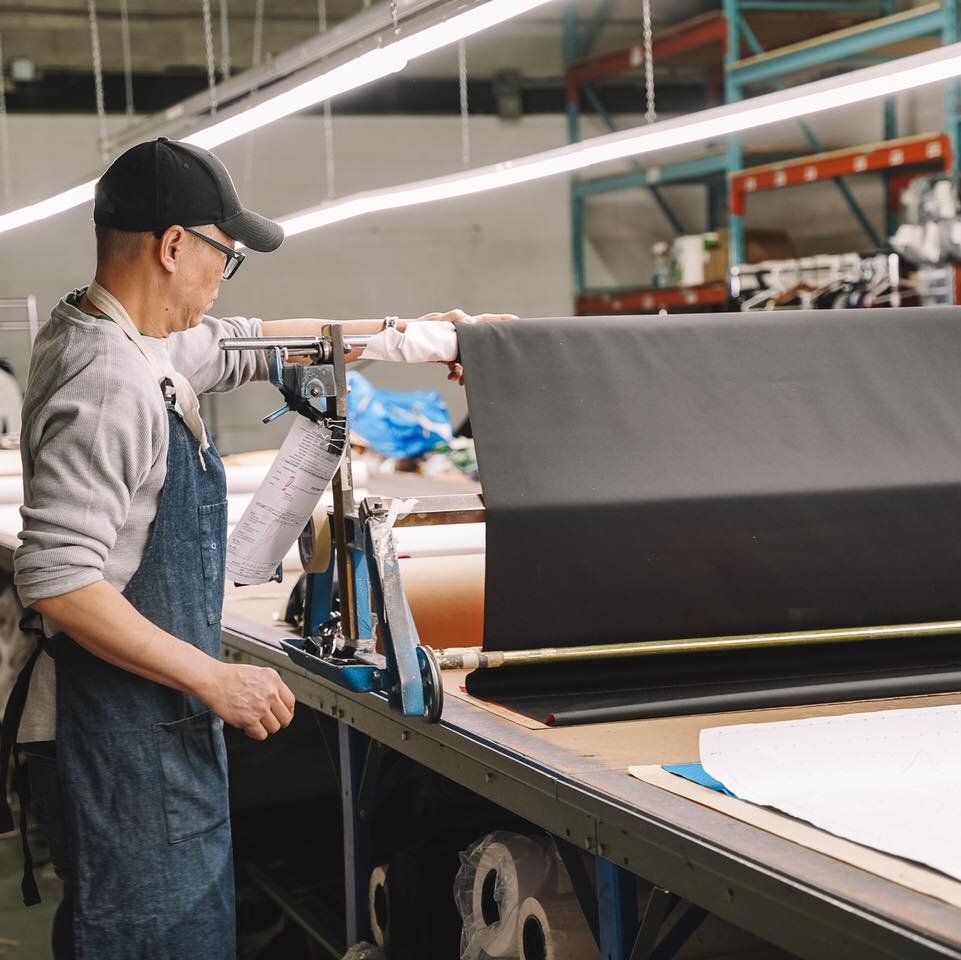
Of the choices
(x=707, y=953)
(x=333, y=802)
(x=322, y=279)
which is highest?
(x=322, y=279)

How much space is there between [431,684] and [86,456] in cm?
62

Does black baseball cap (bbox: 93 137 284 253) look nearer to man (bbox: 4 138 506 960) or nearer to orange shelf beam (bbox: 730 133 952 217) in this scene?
man (bbox: 4 138 506 960)

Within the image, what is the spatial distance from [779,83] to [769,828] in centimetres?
826

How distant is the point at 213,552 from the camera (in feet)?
6.28

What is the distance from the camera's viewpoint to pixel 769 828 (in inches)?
57.7

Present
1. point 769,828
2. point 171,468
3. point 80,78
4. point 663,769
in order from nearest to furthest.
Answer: point 769,828 < point 663,769 < point 171,468 < point 80,78

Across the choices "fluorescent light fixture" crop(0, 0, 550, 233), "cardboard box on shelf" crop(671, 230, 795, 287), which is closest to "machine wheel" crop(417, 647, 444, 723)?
"fluorescent light fixture" crop(0, 0, 550, 233)

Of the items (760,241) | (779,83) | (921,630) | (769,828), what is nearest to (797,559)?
(921,630)

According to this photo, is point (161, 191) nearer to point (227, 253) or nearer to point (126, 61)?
point (227, 253)

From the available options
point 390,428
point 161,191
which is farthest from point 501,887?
point 390,428

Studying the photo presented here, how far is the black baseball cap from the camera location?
1.78 meters

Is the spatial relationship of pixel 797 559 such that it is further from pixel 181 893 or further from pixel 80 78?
pixel 80 78

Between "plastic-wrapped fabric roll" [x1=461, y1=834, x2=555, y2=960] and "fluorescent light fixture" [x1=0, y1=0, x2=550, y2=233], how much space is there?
4.88 feet

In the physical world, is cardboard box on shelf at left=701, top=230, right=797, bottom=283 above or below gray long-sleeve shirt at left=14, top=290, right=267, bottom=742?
above
